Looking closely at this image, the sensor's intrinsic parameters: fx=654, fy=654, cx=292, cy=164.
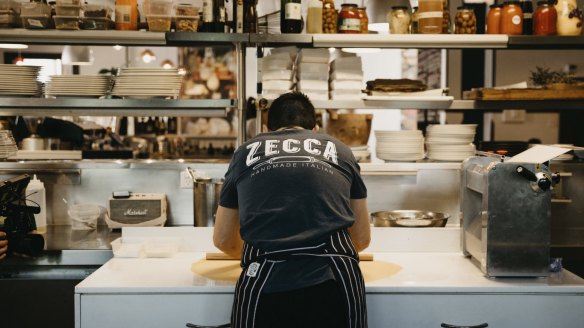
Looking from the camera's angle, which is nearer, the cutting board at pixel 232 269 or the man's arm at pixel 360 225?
the man's arm at pixel 360 225

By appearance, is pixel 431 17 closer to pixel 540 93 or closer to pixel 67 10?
pixel 540 93

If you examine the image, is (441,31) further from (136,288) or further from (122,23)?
(136,288)

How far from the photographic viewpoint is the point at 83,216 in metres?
3.64

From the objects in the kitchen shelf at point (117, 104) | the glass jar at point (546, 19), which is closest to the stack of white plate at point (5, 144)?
the kitchen shelf at point (117, 104)

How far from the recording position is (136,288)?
96.4 inches

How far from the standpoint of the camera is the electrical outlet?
3787mm

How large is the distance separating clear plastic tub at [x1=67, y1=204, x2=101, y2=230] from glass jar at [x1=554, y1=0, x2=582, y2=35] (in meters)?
2.75

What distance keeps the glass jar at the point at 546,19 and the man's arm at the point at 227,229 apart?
2.09 meters

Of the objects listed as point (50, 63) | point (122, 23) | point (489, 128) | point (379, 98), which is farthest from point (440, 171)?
point (50, 63)

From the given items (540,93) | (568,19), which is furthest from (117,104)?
(568,19)

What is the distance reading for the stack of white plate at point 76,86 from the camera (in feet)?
11.4

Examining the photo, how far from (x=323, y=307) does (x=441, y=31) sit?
197 cm

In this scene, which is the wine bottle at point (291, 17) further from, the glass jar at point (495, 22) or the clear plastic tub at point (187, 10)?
the glass jar at point (495, 22)

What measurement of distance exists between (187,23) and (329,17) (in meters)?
0.76
